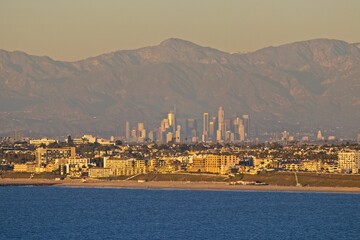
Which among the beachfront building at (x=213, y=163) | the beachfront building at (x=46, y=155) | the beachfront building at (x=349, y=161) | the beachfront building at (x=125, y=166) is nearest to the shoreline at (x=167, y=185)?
the beachfront building at (x=125, y=166)

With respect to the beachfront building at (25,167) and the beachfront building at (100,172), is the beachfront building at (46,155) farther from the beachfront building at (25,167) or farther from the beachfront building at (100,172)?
the beachfront building at (100,172)

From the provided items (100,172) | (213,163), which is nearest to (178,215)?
(213,163)

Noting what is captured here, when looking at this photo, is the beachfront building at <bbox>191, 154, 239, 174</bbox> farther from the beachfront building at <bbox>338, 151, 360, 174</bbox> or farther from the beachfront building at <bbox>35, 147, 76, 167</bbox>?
the beachfront building at <bbox>35, 147, 76, 167</bbox>

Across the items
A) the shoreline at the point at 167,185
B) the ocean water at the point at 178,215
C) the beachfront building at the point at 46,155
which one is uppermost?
the beachfront building at the point at 46,155

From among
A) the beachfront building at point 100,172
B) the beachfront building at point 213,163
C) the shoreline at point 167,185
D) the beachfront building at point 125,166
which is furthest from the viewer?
the beachfront building at point 100,172

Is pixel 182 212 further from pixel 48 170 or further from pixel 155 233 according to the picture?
pixel 48 170
